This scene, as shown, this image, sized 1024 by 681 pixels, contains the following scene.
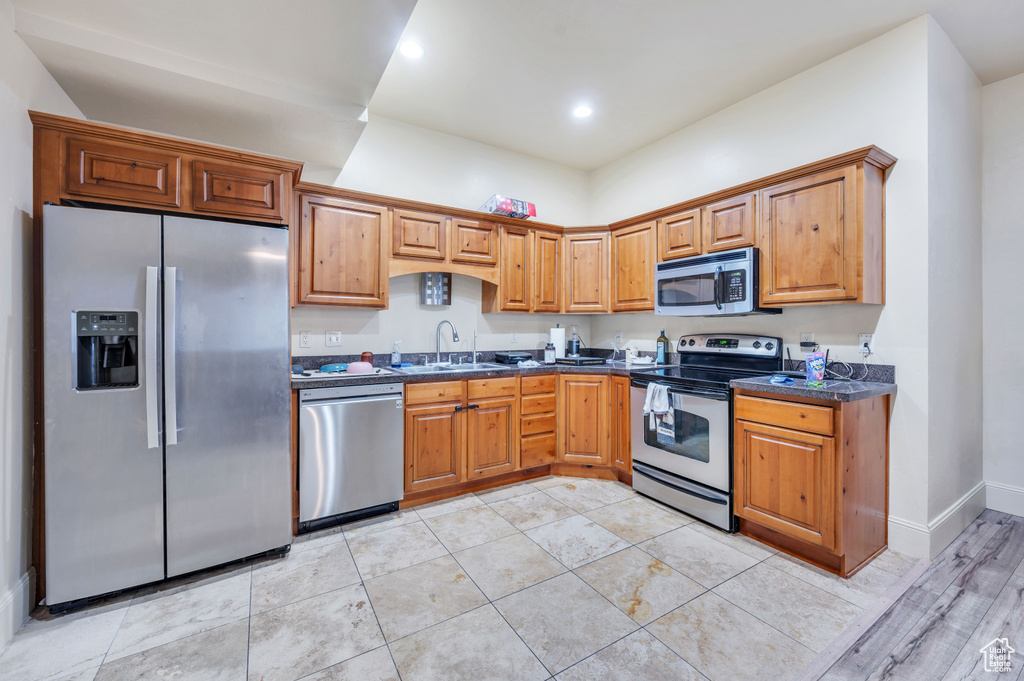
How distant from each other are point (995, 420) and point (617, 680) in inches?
129

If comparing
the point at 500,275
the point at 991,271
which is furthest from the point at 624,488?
the point at 991,271

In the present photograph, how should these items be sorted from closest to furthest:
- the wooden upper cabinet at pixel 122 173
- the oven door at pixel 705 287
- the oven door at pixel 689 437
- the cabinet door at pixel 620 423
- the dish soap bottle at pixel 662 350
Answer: the wooden upper cabinet at pixel 122 173
the oven door at pixel 689 437
the oven door at pixel 705 287
the cabinet door at pixel 620 423
the dish soap bottle at pixel 662 350

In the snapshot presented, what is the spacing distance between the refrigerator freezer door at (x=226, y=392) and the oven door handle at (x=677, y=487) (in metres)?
2.36

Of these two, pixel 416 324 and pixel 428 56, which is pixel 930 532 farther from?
pixel 428 56

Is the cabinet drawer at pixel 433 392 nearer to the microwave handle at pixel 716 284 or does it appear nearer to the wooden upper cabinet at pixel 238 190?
the wooden upper cabinet at pixel 238 190

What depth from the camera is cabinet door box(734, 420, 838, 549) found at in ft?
7.19

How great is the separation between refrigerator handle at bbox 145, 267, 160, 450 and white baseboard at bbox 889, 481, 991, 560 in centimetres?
394

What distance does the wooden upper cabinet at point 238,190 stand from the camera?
7.22 feet

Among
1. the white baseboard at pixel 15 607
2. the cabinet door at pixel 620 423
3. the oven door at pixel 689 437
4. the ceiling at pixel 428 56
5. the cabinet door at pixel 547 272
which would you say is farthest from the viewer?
the cabinet door at pixel 547 272

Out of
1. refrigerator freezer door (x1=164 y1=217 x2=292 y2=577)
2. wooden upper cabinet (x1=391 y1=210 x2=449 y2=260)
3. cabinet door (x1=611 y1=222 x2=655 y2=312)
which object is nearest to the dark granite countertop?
cabinet door (x1=611 y1=222 x2=655 y2=312)

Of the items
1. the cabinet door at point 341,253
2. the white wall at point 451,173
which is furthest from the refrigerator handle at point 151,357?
the white wall at point 451,173

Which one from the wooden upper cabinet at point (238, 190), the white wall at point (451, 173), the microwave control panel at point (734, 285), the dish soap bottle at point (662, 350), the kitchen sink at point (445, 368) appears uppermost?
the white wall at point (451, 173)

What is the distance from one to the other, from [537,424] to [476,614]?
5.82 ft

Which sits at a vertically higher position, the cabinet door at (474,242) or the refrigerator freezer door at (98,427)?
the cabinet door at (474,242)
